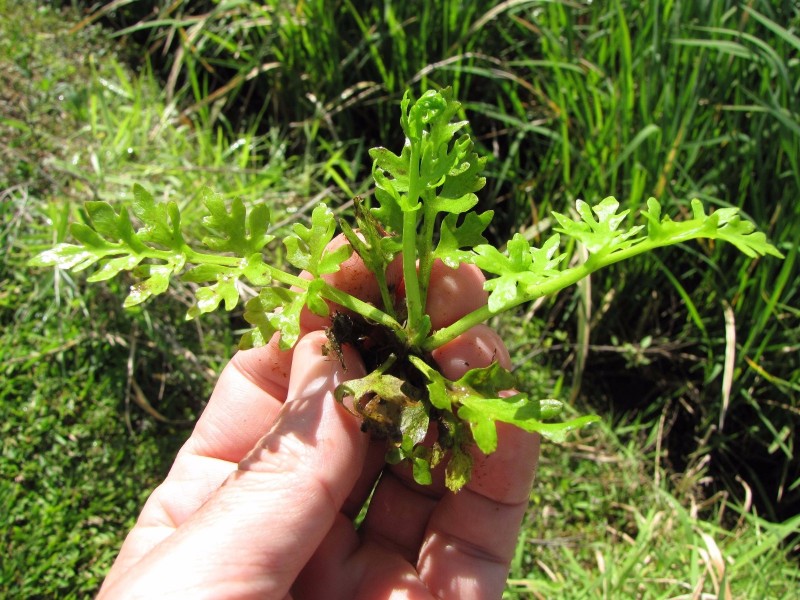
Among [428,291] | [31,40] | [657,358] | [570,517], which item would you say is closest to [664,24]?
[657,358]

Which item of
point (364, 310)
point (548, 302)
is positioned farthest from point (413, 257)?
point (548, 302)

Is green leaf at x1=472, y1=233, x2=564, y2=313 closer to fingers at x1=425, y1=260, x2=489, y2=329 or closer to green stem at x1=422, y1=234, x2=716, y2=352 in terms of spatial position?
green stem at x1=422, y1=234, x2=716, y2=352

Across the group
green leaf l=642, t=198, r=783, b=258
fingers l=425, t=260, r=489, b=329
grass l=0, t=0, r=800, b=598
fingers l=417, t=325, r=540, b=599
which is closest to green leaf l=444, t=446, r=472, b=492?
fingers l=417, t=325, r=540, b=599

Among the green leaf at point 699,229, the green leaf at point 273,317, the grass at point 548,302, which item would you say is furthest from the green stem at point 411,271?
the grass at point 548,302

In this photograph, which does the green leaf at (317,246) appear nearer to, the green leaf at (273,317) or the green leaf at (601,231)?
the green leaf at (273,317)

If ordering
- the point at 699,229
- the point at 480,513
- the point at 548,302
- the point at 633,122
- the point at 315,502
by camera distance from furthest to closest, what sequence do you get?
the point at 548,302, the point at 633,122, the point at 480,513, the point at 315,502, the point at 699,229

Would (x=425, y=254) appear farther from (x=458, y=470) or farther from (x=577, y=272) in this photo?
(x=458, y=470)
